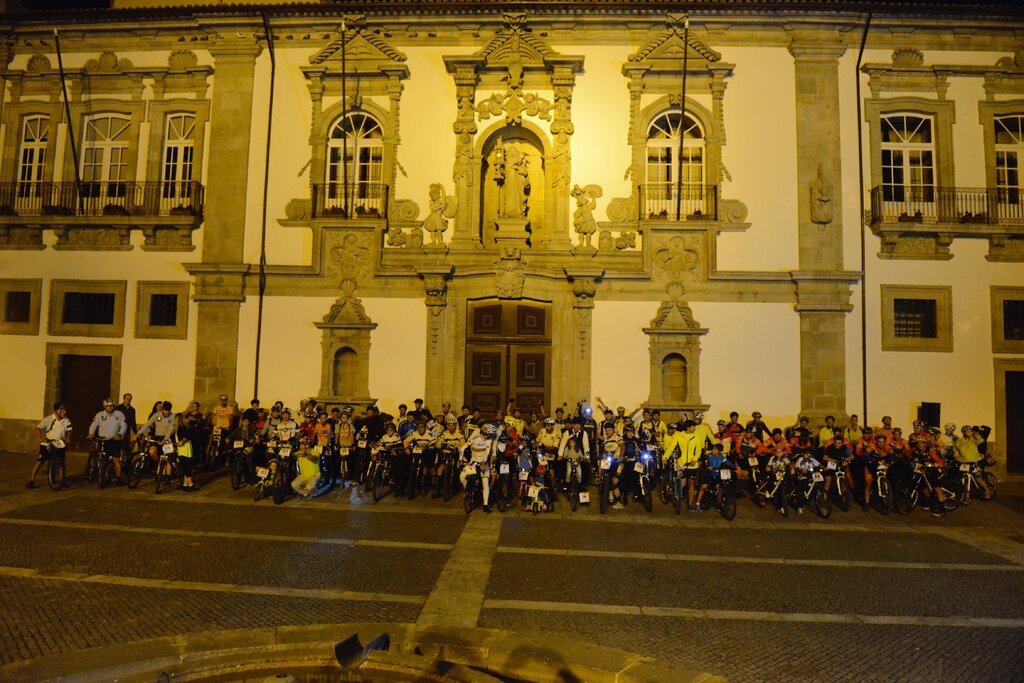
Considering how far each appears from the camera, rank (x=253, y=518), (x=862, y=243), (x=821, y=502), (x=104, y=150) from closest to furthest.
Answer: (x=253, y=518)
(x=821, y=502)
(x=862, y=243)
(x=104, y=150)

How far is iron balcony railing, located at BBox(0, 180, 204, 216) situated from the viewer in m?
16.4

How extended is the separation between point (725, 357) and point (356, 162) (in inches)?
453

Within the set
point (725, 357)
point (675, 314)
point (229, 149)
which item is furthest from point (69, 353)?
point (725, 357)

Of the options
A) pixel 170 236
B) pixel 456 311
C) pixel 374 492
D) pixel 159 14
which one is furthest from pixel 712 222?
pixel 159 14

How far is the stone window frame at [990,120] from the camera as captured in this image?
1534 cm

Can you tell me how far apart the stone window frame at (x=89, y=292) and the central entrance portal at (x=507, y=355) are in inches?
392

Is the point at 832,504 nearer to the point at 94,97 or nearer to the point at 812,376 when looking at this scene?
the point at 812,376

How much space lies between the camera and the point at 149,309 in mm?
16344

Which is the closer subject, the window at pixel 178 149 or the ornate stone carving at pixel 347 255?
the ornate stone carving at pixel 347 255

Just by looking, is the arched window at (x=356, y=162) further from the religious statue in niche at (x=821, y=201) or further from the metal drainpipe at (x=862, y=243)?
the metal drainpipe at (x=862, y=243)

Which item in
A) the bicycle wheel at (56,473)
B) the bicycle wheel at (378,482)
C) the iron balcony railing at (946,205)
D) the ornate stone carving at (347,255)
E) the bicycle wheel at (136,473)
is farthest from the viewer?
the ornate stone carving at (347,255)

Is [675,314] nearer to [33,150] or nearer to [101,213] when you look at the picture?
[101,213]

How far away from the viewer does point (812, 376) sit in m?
14.8

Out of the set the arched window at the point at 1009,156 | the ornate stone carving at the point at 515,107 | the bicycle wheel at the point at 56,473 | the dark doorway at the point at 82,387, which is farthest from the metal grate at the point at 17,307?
the arched window at the point at 1009,156
